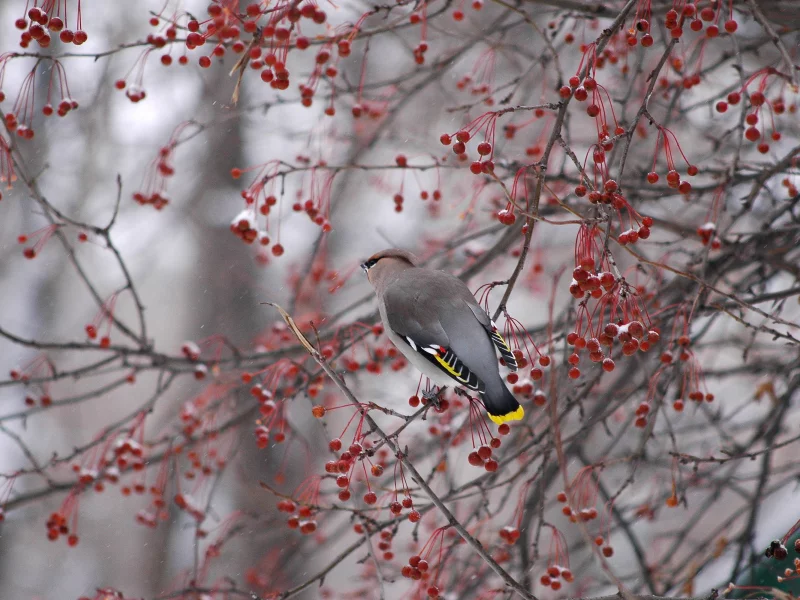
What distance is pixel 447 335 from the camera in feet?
9.37

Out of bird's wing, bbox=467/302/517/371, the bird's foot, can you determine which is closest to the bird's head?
bird's wing, bbox=467/302/517/371

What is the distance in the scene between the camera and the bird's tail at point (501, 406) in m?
2.49

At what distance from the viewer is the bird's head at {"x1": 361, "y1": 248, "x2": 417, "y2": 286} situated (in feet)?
11.2

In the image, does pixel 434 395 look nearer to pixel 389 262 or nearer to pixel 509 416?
pixel 509 416

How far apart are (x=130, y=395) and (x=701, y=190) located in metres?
12.4

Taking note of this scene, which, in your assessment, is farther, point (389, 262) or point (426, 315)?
point (389, 262)

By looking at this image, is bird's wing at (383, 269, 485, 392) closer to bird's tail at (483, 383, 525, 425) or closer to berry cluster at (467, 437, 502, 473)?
bird's tail at (483, 383, 525, 425)

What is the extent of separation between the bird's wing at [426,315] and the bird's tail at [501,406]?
0.08m

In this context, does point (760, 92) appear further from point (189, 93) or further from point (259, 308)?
point (189, 93)

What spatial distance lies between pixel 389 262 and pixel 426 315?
1.86 feet

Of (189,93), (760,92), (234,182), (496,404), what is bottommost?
(496,404)

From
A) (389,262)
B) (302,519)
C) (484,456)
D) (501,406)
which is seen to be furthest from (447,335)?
(302,519)

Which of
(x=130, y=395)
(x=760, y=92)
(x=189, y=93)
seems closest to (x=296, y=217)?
(x=189, y=93)

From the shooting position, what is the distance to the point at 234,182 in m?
7.33
